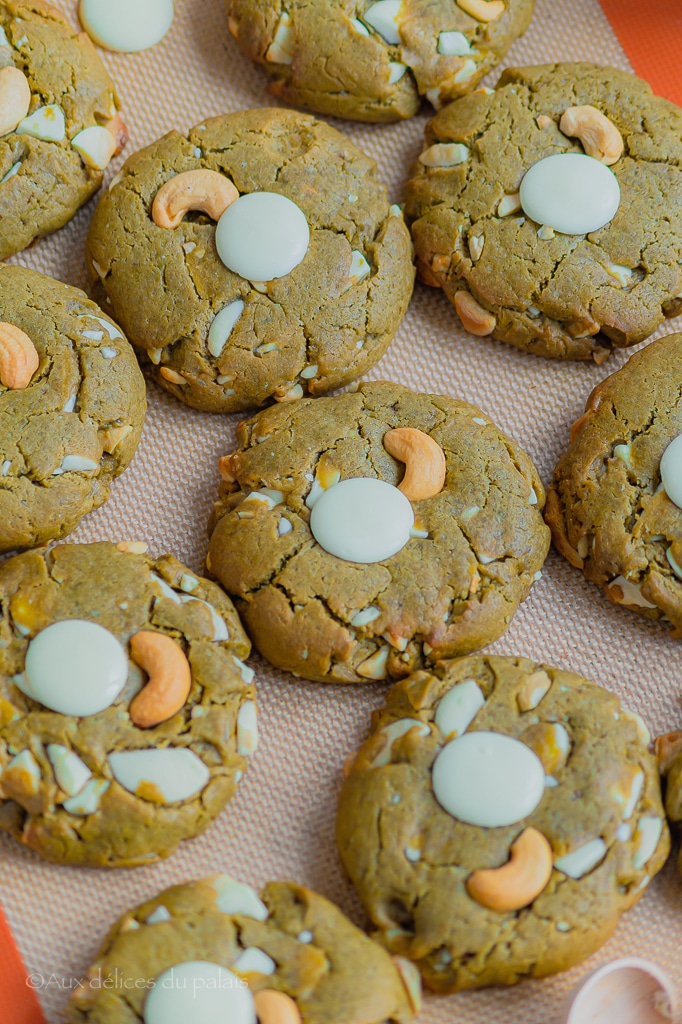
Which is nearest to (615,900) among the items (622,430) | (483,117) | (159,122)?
(622,430)

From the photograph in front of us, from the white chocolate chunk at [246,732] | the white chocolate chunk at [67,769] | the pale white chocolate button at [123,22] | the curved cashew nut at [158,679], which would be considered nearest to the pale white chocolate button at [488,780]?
the white chocolate chunk at [246,732]

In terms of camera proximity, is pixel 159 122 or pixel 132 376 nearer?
pixel 132 376

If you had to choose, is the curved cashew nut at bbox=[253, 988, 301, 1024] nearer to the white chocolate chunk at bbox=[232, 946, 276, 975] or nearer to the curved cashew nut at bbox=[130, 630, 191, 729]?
the white chocolate chunk at bbox=[232, 946, 276, 975]

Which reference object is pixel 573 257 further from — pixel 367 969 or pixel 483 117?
pixel 367 969

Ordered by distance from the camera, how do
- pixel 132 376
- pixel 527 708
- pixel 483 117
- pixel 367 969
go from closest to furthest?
1. pixel 367 969
2. pixel 527 708
3. pixel 132 376
4. pixel 483 117

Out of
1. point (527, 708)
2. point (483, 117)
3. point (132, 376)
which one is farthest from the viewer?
point (483, 117)

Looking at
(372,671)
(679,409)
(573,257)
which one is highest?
(573,257)

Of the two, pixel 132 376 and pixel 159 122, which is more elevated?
pixel 159 122

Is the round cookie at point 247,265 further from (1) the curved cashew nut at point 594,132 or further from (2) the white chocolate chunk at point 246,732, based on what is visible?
(2) the white chocolate chunk at point 246,732
